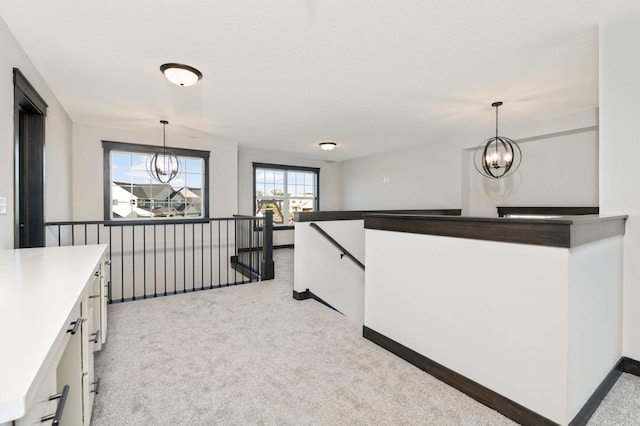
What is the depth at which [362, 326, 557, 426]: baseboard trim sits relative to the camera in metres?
1.61

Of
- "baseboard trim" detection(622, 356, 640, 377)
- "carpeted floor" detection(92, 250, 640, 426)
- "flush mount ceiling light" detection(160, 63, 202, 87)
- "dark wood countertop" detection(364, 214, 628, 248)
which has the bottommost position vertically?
"carpeted floor" detection(92, 250, 640, 426)

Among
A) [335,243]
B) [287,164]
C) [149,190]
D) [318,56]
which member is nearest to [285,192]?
[287,164]

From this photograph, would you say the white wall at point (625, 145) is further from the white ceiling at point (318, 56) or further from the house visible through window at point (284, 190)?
the house visible through window at point (284, 190)

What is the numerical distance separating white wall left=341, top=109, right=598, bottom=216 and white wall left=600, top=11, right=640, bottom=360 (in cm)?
250

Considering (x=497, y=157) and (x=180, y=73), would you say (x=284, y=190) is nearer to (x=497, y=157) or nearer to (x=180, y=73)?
(x=497, y=157)

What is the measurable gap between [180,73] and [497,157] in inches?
158

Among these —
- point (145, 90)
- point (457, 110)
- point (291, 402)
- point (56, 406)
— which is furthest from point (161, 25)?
point (457, 110)

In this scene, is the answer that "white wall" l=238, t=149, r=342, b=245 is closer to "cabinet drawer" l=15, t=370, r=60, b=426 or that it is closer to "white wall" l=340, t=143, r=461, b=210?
"white wall" l=340, t=143, r=461, b=210

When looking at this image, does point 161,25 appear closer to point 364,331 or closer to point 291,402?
point 291,402

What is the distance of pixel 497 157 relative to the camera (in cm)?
428

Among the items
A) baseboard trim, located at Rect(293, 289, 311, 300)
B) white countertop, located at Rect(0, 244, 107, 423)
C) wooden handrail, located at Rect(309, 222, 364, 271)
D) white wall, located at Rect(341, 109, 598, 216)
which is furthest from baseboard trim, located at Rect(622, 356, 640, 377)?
white countertop, located at Rect(0, 244, 107, 423)

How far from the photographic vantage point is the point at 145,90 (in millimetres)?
3436

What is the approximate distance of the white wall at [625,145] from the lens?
2.09 metres

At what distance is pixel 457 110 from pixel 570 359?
3.44m
